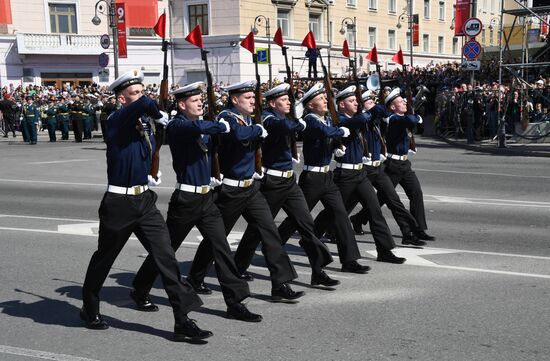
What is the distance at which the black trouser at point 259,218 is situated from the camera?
6520mm

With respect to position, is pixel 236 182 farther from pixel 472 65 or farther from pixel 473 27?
pixel 473 27

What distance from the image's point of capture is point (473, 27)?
73.4 feet

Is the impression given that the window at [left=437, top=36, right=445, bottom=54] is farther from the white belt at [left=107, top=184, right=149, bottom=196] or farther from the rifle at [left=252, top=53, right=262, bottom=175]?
the white belt at [left=107, top=184, right=149, bottom=196]

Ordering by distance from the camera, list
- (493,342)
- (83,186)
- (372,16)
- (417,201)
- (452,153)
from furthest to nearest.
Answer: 1. (372,16)
2. (452,153)
3. (83,186)
4. (417,201)
5. (493,342)

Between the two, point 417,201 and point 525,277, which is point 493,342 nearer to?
point 525,277

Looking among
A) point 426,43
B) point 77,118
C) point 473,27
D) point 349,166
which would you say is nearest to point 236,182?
point 349,166

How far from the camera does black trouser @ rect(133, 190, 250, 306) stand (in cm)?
607

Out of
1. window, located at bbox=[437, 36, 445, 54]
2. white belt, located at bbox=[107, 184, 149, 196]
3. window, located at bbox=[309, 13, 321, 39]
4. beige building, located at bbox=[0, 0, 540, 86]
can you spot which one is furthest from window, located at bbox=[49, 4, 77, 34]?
white belt, located at bbox=[107, 184, 149, 196]

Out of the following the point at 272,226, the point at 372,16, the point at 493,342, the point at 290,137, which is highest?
the point at 372,16

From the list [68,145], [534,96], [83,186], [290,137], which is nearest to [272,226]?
[290,137]

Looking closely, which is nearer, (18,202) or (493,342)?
(493,342)

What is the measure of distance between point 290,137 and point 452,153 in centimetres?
1469

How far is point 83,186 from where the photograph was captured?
1496 centimetres

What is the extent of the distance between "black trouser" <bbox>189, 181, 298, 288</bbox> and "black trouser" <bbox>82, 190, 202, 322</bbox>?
826mm
